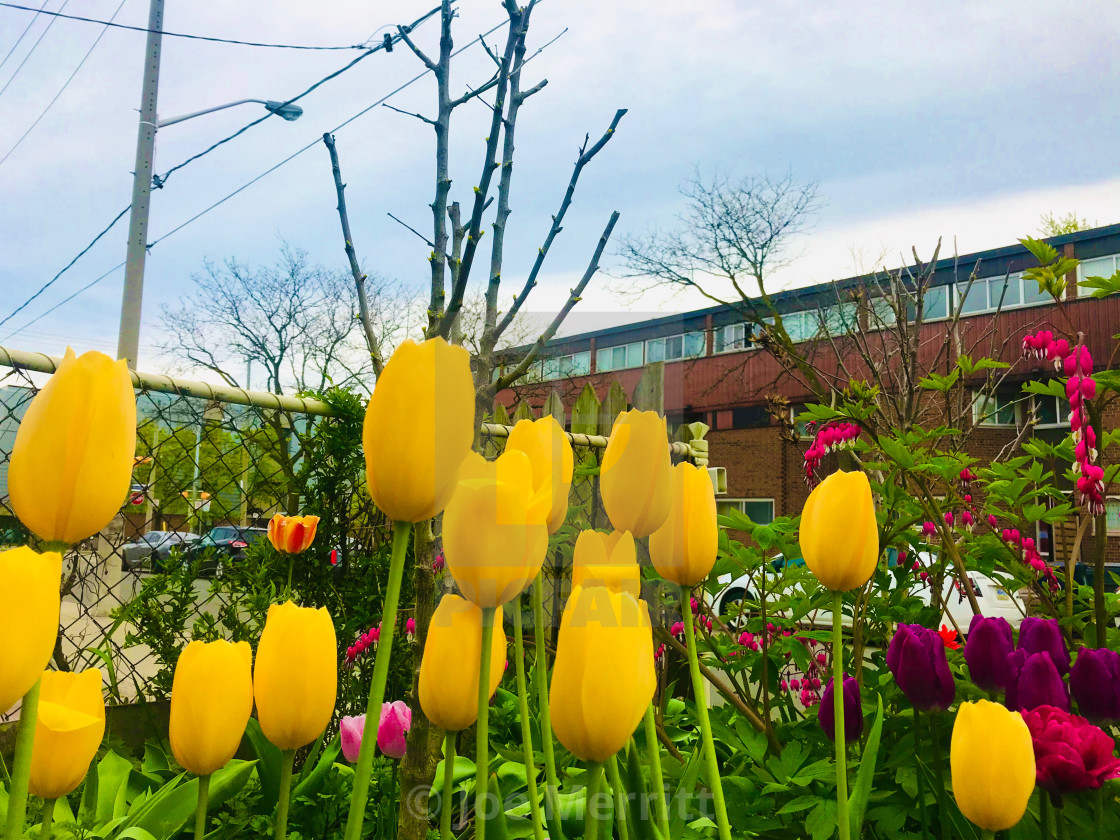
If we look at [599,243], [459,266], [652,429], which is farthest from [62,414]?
Result: [599,243]

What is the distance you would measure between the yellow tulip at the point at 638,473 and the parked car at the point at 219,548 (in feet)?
6.73

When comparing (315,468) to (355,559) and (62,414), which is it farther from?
(62,414)

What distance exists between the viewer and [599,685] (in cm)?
46

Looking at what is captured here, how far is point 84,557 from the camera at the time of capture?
252 centimetres

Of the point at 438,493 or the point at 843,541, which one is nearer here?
the point at 438,493

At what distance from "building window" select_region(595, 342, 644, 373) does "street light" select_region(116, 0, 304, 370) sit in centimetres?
1703

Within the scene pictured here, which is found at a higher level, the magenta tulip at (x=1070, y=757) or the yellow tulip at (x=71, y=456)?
the yellow tulip at (x=71, y=456)

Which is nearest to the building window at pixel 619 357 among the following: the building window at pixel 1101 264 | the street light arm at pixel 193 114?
the building window at pixel 1101 264

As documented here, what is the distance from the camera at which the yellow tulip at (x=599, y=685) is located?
0.46 meters

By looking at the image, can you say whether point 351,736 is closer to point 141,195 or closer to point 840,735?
point 840,735

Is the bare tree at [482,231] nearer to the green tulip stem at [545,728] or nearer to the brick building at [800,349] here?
the green tulip stem at [545,728]

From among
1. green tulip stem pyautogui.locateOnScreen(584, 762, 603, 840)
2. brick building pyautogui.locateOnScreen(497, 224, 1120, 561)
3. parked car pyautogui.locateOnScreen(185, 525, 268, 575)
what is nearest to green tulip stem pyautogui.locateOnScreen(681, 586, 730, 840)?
green tulip stem pyautogui.locateOnScreen(584, 762, 603, 840)

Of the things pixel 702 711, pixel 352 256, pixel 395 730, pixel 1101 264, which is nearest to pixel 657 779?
pixel 702 711

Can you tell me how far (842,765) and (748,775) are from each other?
0.99 metres
